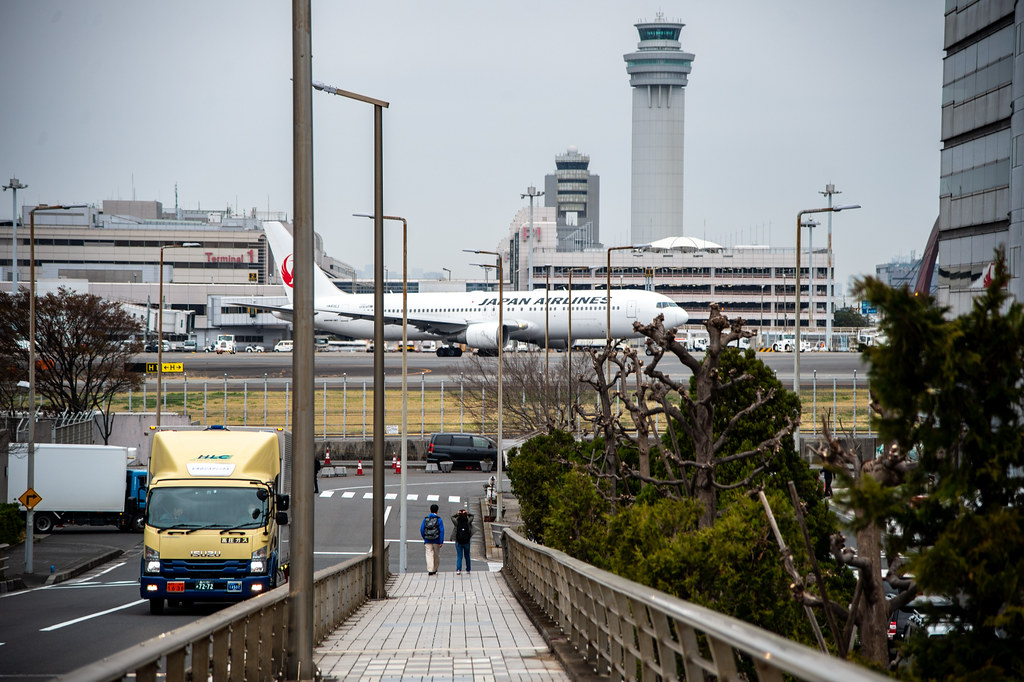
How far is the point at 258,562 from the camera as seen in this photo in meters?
17.9

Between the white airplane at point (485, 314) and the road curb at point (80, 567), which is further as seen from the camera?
the white airplane at point (485, 314)

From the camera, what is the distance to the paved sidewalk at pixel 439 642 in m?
10.2

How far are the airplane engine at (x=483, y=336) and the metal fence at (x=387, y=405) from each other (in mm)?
7972

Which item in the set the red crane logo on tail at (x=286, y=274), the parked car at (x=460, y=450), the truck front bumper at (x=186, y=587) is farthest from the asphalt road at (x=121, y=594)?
the red crane logo on tail at (x=286, y=274)

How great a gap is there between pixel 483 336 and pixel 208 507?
5880cm

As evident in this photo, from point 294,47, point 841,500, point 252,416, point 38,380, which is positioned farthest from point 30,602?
point 252,416

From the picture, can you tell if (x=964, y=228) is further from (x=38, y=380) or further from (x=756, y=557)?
(x=38, y=380)

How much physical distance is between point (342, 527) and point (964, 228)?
22272mm

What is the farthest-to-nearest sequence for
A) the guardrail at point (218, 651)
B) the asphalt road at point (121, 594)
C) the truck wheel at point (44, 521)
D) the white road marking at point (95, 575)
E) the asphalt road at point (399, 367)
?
1. the asphalt road at point (399, 367)
2. the truck wheel at point (44, 521)
3. the white road marking at point (95, 575)
4. the asphalt road at point (121, 594)
5. the guardrail at point (218, 651)

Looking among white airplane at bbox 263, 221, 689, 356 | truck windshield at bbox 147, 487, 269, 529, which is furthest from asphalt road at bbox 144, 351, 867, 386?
truck windshield at bbox 147, 487, 269, 529

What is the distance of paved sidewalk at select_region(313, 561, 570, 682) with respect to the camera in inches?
400

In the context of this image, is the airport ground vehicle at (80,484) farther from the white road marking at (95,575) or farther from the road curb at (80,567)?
the white road marking at (95,575)

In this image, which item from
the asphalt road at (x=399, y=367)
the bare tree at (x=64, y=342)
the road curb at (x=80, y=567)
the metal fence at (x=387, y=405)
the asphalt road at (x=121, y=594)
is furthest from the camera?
A: the asphalt road at (x=399, y=367)

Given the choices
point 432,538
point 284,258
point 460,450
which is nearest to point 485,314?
point 284,258
